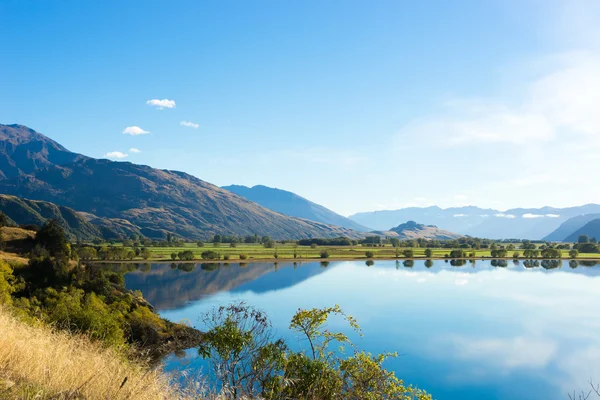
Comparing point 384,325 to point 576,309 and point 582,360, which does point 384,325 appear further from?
point 576,309

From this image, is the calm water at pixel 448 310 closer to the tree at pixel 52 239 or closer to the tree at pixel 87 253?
the tree at pixel 52 239

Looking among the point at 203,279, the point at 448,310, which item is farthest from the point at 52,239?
the point at 448,310

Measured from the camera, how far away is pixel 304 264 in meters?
123

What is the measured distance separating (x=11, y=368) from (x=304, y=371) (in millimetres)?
12108

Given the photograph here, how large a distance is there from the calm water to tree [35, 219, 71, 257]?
14.7 metres

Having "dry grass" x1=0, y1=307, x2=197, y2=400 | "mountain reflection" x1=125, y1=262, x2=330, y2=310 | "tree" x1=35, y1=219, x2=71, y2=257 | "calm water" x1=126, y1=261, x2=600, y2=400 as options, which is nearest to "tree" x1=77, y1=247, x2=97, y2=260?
"mountain reflection" x1=125, y1=262, x2=330, y2=310

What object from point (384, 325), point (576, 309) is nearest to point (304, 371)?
point (384, 325)

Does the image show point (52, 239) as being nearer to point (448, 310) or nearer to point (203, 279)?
point (203, 279)

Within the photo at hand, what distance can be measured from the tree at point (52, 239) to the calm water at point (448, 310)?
14.7m

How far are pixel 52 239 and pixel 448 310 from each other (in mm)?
50948

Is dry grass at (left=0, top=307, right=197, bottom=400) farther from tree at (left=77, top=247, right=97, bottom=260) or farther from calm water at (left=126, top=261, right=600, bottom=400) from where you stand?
tree at (left=77, top=247, right=97, bottom=260)

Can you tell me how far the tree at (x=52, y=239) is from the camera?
49156mm

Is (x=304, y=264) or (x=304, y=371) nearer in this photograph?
(x=304, y=371)

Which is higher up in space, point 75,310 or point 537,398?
point 75,310
